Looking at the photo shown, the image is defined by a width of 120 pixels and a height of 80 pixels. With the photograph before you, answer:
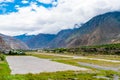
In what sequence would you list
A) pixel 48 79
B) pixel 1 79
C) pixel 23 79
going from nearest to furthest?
1. pixel 1 79
2. pixel 23 79
3. pixel 48 79

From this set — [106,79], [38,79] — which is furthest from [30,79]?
[106,79]

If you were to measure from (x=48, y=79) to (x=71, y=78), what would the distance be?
3.26m

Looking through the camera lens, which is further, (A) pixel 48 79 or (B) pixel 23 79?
(A) pixel 48 79

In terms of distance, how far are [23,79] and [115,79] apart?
1174 centimetres

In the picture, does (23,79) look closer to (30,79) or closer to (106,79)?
(30,79)

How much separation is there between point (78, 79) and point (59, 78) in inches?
101

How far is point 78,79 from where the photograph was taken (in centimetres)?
3684

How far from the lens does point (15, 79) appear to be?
3300 cm

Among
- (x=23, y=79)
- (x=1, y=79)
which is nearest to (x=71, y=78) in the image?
(x=23, y=79)

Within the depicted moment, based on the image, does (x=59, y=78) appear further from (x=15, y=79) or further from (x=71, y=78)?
(x=15, y=79)

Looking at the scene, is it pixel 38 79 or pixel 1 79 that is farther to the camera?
pixel 38 79

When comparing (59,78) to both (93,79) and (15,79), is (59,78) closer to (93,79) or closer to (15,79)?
(93,79)

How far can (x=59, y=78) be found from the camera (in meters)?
37.6

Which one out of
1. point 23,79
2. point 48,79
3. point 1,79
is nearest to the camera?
point 1,79
